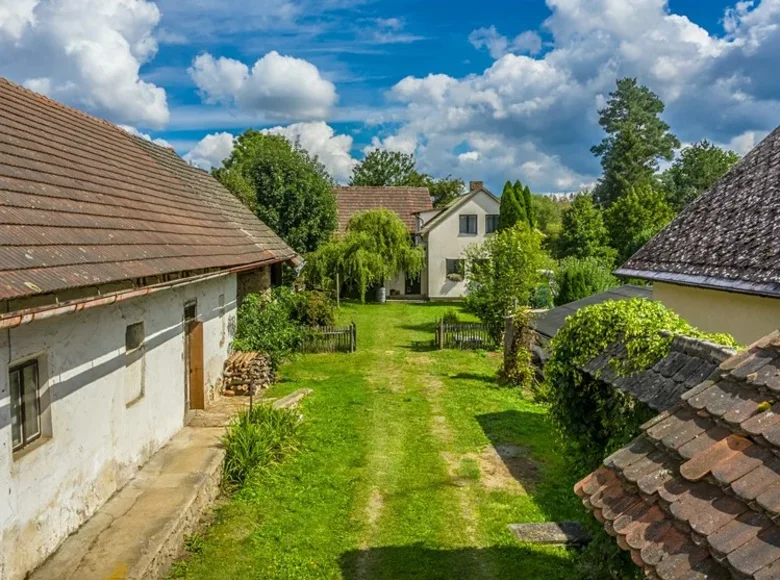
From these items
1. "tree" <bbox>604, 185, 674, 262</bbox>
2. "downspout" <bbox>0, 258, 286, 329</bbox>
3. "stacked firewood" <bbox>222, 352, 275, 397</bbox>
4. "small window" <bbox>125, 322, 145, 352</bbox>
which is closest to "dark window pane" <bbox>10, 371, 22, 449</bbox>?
"downspout" <bbox>0, 258, 286, 329</bbox>

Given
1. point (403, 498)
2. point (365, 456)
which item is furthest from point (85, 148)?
point (403, 498)

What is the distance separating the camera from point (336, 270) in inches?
1203

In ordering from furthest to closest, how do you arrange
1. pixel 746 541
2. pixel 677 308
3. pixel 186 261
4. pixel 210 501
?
pixel 186 261
pixel 677 308
pixel 210 501
pixel 746 541

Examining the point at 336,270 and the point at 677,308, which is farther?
the point at 336,270

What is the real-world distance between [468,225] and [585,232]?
856 centimetres

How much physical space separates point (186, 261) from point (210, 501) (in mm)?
4204

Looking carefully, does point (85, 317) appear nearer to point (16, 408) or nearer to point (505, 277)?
point (16, 408)

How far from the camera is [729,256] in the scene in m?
7.89

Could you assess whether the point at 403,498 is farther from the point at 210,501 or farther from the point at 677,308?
the point at 677,308

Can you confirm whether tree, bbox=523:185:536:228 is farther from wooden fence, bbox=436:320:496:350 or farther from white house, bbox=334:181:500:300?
wooden fence, bbox=436:320:496:350

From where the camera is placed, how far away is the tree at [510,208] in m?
35.5

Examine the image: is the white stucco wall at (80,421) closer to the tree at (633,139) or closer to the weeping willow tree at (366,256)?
the weeping willow tree at (366,256)

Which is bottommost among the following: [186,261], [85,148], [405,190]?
[186,261]

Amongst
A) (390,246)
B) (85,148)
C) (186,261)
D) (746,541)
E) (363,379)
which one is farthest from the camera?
(390,246)
